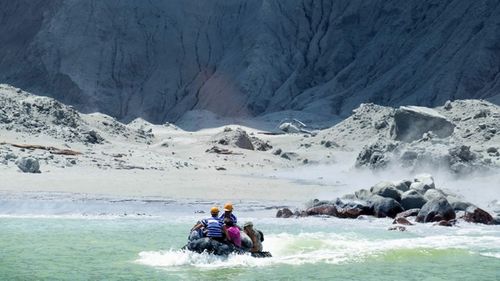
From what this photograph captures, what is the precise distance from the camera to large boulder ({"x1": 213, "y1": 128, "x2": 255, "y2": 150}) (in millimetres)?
60016

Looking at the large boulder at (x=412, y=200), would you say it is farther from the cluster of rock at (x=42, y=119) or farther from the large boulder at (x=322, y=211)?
the cluster of rock at (x=42, y=119)

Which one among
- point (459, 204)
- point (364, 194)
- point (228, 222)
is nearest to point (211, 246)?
point (228, 222)

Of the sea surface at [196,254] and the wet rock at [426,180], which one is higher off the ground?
the wet rock at [426,180]

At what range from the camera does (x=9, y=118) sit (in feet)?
161

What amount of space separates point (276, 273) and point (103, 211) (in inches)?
502

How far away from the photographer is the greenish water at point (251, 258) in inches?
723

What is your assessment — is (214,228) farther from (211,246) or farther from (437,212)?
(437,212)

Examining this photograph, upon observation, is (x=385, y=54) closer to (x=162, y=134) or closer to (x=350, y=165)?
(x=162, y=134)

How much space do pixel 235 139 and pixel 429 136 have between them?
18.5 metres

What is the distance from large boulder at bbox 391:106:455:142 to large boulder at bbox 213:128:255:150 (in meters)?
14.1


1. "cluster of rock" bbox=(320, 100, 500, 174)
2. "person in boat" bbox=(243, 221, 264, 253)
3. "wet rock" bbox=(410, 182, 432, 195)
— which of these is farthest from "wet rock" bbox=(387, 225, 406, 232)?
"cluster of rock" bbox=(320, 100, 500, 174)

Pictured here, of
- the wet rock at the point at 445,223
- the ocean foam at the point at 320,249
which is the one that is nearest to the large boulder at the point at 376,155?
the wet rock at the point at 445,223

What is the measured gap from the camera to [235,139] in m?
60.3

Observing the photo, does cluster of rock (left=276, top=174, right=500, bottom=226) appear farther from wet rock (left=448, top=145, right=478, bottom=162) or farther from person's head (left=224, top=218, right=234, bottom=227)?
person's head (left=224, top=218, right=234, bottom=227)
